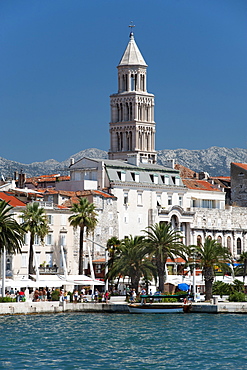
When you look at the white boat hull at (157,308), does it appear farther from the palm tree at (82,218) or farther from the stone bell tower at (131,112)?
the stone bell tower at (131,112)

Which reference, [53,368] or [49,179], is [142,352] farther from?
[49,179]

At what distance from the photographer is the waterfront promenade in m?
91.3

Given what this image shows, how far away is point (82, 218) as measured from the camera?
4601 inches

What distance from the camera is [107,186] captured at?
134m

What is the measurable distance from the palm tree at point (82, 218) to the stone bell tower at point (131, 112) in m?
64.1

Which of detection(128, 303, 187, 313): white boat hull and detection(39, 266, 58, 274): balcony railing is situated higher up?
detection(39, 266, 58, 274): balcony railing

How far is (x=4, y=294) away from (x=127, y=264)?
14465 millimetres

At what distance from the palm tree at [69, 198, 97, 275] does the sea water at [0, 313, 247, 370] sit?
2308 cm

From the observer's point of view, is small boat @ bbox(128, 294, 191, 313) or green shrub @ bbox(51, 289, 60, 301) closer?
small boat @ bbox(128, 294, 191, 313)

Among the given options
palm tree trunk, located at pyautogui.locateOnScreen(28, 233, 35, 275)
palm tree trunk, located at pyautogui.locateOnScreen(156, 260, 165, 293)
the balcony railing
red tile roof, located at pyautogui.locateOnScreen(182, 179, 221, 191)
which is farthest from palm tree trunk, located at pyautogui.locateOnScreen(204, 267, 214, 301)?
red tile roof, located at pyautogui.locateOnScreen(182, 179, 221, 191)

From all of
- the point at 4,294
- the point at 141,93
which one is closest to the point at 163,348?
the point at 4,294

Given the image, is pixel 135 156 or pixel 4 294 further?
pixel 135 156

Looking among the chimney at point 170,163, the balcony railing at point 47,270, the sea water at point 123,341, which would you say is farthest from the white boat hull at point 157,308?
the chimney at point 170,163

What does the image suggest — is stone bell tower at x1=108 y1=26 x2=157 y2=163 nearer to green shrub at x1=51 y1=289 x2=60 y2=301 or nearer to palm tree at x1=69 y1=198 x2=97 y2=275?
palm tree at x1=69 y1=198 x2=97 y2=275
